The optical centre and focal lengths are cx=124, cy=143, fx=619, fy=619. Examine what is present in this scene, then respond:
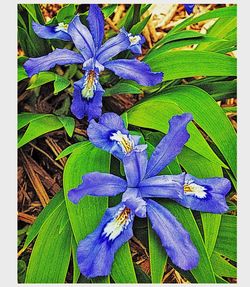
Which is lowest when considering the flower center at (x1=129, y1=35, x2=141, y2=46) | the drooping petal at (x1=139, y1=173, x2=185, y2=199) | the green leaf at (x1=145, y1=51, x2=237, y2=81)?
the drooping petal at (x1=139, y1=173, x2=185, y2=199)

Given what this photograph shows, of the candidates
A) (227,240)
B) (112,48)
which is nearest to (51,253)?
(227,240)

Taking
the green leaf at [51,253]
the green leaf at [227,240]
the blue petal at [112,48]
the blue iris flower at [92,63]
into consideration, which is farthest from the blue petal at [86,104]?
the green leaf at [227,240]

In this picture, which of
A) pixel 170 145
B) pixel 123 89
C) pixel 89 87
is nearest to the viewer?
pixel 170 145

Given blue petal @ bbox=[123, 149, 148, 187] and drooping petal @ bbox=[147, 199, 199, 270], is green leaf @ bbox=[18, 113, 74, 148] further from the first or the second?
drooping petal @ bbox=[147, 199, 199, 270]

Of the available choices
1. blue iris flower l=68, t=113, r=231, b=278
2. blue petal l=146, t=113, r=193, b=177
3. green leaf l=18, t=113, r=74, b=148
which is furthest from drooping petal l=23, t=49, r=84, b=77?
blue petal l=146, t=113, r=193, b=177

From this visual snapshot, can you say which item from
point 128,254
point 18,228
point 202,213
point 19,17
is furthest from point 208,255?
point 19,17

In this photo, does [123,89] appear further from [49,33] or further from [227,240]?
[227,240]

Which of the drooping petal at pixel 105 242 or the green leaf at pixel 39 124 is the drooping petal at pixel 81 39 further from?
the drooping petal at pixel 105 242
